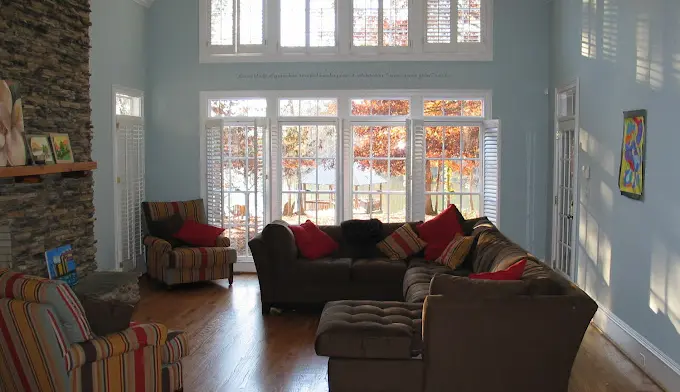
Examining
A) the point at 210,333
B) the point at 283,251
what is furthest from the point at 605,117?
the point at 210,333

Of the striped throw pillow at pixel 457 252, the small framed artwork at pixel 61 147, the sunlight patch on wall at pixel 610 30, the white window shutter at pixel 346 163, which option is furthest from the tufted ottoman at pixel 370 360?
the white window shutter at pixel 346 163

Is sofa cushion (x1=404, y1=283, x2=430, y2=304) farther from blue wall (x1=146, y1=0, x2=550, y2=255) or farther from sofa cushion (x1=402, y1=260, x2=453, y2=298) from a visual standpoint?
blue wall (x1=146, y1=0, x2=550, y2=255)

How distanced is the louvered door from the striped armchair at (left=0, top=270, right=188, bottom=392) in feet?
12.9

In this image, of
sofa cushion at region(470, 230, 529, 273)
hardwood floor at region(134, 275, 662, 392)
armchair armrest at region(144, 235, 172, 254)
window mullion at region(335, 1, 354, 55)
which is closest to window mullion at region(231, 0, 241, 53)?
window mullion at region(335, 1, 354, 55)

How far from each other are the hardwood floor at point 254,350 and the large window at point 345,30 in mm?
2979

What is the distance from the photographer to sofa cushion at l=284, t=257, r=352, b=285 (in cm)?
674

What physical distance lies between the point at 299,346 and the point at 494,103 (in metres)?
4.19

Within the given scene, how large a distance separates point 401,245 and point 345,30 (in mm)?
2929

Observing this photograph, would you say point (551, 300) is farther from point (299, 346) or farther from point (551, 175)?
point (551, 175)

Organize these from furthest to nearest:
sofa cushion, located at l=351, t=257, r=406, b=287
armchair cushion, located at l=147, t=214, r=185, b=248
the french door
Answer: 1. the french door
2. armchair cushion, located at l=147, t=214, r=185, b=248
3. sofa cushion, located at l=351, t=257, r=406, b=287

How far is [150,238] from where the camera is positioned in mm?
7969

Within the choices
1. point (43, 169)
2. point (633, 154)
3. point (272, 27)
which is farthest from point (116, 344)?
point (272, 27)

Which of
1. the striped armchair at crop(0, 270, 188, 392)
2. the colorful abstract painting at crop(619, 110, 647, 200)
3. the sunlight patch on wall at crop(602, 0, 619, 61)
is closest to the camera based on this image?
the striped armchair at crop(0, 270, 188, 392)

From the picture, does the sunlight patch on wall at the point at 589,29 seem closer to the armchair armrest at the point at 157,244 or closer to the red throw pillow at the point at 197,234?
the red throw pillow at the point at 197,234
